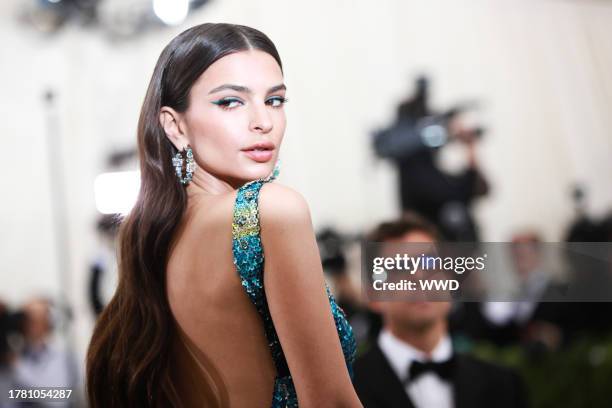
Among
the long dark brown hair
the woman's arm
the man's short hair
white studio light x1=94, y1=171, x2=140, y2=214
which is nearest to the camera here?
the woman's arm

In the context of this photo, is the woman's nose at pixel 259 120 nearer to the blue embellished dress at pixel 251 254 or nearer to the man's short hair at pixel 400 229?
the blue embellished dress at pixel 251 254

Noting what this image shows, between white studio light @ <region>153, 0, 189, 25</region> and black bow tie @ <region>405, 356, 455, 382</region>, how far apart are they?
1036 millimetres

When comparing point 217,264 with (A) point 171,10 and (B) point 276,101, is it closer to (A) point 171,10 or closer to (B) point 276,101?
(B) point 276,101

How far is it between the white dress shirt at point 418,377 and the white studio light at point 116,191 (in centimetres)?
72

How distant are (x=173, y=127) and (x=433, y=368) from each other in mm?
912

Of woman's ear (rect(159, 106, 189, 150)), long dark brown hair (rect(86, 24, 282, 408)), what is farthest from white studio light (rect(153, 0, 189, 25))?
woman's ear (rect(159, 106, 189, 150))

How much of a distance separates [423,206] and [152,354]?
0.89 metres

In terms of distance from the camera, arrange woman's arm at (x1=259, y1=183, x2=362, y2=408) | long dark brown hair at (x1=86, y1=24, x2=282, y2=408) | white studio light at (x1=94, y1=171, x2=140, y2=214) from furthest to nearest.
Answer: white studio light at (x1=94, y1=171, x2=140, y2=214), long dark brown hair at (x1=86, y1=24, x2=282, y2=408), woman's arm at (x1=259, y1=183, x2=362, y2=408)

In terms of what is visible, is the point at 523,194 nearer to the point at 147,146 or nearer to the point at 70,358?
the point at 147,146

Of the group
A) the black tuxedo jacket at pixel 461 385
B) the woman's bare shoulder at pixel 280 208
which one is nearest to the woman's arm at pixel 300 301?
the woman's bare shoulder at pixel 280 208

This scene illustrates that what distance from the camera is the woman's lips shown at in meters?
1.34

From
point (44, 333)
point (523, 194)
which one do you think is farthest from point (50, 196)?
point (523, 194)

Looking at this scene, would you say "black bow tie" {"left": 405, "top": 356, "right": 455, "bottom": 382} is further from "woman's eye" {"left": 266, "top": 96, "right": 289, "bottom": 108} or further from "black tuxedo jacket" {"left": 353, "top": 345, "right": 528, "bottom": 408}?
"woman's eye" {"left": 266, "top": 96, "right": 289, "bottom": 108}

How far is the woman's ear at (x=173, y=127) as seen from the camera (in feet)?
4.37
